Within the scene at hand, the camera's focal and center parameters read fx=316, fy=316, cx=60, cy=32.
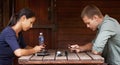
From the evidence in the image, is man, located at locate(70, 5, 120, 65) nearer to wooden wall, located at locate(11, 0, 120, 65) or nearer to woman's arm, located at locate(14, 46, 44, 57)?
woman's arm, located at locate(14, 46, 44, 57)

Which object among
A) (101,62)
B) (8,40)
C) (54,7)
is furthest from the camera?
(54,7)

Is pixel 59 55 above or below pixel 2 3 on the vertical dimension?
below

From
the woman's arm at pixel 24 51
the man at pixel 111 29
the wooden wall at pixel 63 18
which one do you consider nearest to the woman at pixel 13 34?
the woman's arm at pixel 24 51

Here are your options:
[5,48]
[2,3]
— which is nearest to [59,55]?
[5,48]

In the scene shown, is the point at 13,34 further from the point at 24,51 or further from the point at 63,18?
the point at 63,18

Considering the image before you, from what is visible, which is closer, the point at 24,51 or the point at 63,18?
the point at 24,51

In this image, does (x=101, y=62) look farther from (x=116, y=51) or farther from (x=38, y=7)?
(x=38, y=7)

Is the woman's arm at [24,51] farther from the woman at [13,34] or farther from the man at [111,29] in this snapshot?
the man at [111,29]

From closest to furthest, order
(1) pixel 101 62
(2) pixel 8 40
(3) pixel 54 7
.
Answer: (1) pixel 101 62 < (2) pixel 8 40 < (3) pixel 54 7

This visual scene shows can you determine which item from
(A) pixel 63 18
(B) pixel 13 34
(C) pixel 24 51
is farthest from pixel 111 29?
(A) pixel 63 18

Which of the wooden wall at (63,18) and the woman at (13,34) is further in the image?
the wooden wall at (63,18)

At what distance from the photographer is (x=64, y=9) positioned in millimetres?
5891

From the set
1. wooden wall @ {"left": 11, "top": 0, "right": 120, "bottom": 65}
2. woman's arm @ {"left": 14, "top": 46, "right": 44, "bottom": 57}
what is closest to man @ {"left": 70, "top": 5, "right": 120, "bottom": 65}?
woman's arm @ {"left": 14, "top": 46, "right": 44, "bottom": 57}

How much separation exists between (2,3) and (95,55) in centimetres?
281
